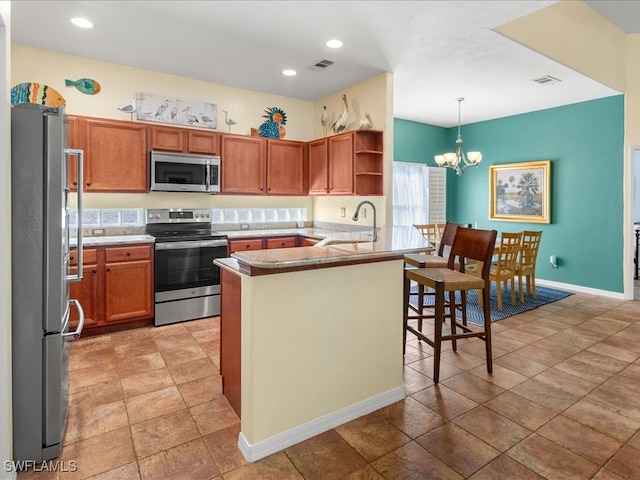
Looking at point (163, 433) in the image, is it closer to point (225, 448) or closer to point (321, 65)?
point (225, 448)

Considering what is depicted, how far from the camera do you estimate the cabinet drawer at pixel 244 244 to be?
4.42m

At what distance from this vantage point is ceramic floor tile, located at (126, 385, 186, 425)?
2.33 m

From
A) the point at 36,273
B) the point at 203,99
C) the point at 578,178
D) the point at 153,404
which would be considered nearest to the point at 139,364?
the point at 153,404

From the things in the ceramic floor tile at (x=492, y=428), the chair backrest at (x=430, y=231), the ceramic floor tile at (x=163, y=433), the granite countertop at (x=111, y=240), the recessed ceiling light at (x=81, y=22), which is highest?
the recessed ceiling light at (x=81, y=22)

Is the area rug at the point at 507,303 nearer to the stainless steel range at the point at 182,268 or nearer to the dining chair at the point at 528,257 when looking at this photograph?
the dining chair at the point at 528,257

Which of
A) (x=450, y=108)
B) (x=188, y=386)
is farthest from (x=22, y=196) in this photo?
(x=450, y=108)

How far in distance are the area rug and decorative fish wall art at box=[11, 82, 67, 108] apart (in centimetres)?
457

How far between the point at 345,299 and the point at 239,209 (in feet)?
10.6

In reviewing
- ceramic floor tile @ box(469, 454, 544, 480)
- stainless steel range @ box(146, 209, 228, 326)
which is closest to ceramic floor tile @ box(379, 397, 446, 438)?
ceramic floor tile @ box(469, 454, 544, 480)

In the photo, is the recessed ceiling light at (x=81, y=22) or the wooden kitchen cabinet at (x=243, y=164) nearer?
the recessed ceiling light at (x=81, y=22)

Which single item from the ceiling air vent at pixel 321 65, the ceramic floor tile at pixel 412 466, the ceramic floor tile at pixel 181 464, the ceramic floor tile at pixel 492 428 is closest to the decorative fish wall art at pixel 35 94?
the ceiling air vent at pixel 321 65

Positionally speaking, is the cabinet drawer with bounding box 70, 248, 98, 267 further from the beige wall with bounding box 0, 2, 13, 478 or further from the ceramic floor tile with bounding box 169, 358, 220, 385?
the beige wall with bounding box 0, 2, 13, 478

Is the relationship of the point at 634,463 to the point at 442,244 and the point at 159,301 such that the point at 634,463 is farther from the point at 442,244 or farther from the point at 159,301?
the point at 159,301

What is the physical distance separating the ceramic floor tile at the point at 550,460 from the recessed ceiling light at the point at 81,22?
4370 millimetres
